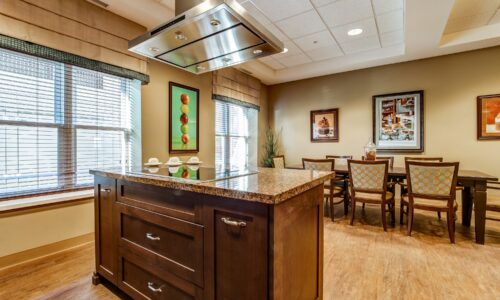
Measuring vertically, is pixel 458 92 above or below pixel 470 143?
above

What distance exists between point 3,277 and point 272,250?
2.46 meters

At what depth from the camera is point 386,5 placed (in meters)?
2.88

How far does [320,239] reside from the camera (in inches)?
60.2

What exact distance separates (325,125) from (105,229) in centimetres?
444

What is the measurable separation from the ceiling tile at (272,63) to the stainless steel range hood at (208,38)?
9.04 feet

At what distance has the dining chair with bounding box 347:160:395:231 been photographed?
3023 mm

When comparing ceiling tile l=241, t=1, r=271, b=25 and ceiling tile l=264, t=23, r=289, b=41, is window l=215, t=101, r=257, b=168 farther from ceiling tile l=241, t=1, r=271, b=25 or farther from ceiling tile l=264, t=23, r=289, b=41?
ceiling tile l=241, t=1, r=271, b=25

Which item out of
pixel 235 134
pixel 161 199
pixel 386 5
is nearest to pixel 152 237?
pixel 161 199

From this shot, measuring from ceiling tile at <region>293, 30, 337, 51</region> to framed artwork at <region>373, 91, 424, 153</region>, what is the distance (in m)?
1.54

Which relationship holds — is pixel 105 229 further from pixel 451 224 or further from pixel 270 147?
pixel 270 147

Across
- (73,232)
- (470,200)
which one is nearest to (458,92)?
(470,200)

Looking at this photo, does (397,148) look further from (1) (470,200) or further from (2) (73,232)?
(2) (73,232)

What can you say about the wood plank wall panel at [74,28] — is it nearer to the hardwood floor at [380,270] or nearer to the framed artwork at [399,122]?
the hardwood floor at [380,270]

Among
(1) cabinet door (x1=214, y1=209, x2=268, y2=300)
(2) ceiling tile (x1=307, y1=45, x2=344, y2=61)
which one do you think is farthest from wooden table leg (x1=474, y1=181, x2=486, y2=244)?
(1) cabinet door (x1=214, y1=209, x2=268, y2=300)
